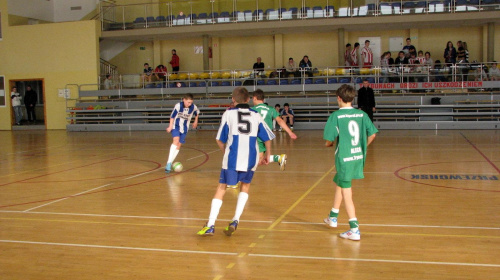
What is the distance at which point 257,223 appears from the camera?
655 cm

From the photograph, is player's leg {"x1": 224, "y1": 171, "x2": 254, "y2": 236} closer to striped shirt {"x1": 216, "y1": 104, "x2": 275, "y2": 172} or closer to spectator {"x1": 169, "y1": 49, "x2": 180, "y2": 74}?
striped shirt {"x1": 216, "y1": 104, "x2": 275, "y2": 172}

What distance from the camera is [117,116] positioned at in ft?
87.8

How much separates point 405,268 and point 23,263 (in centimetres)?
372

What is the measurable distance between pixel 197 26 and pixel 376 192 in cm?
2037

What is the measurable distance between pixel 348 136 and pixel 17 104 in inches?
1112

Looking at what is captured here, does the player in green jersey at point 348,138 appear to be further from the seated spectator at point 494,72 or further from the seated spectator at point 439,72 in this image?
the seated spectator at point 494,72

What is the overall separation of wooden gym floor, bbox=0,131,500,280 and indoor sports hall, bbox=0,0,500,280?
34 millimetres

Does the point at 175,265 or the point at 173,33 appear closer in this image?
the point at 175,265

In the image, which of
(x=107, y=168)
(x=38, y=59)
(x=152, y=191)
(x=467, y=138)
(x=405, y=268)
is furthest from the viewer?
(x=38, y=59)

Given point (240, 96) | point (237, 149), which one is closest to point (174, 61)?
point (240, 96)

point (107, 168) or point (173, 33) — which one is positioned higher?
point (173, 33)

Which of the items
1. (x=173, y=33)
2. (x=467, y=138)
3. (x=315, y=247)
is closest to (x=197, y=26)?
(x=173, y=33)

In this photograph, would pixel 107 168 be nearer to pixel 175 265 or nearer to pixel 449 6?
pixel 175 265

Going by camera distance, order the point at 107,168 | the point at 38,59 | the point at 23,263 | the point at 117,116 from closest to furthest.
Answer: the point at 23,263 < the point at 107,168 < the point at 117,116 < the point at 38,59
